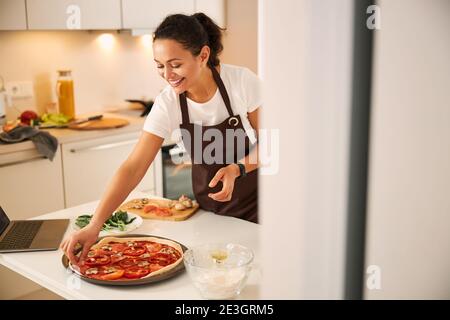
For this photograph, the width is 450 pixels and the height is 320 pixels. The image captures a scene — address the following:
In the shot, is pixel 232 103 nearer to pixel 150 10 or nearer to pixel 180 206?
pixel 180 206

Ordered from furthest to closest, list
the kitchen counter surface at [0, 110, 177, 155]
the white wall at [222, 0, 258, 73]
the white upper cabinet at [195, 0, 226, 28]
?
the white wall at [222, 0, 258, 73] → the white upper cabinet at [195, 0, 226, 28] → the kitchen counter surface at [0, 110, 177, 155]

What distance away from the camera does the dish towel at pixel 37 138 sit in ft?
8.84

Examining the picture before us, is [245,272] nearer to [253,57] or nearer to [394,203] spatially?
[394,203]

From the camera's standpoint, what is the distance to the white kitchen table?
4.11 ft

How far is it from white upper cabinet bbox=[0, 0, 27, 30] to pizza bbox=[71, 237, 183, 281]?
1.71 meters

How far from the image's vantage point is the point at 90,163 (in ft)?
9.77

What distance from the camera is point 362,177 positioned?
27 cm

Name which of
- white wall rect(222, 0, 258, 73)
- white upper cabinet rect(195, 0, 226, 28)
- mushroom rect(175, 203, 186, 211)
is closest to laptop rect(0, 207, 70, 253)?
mushroom rect(175, 203, 186, 211)

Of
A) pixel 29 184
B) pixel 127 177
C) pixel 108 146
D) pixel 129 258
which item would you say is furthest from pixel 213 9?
pixel 129 258

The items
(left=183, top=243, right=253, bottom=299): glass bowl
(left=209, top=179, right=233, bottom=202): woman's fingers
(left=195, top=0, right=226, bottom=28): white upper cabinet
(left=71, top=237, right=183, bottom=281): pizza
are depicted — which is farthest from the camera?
(left=195, top=0, right=226, bottom=28): white upper cabinet

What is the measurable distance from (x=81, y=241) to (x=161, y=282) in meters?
0.25

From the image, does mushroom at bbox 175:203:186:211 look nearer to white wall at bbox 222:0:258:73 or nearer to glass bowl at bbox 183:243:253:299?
glass bowl at bbox 183:243:253:299

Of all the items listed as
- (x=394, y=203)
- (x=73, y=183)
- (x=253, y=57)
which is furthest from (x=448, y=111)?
(x=253, y=57)

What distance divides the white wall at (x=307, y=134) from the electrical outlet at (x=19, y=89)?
123 inches
